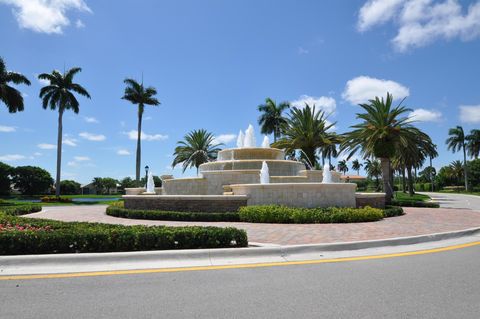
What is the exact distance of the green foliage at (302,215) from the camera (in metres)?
12.5

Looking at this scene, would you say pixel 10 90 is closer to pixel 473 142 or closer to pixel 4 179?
pixel 4 179

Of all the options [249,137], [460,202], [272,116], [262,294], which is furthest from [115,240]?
[272,116]

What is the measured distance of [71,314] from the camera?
390cm

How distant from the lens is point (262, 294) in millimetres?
4617

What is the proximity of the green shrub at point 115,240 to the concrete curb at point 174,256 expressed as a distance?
0.48 meters

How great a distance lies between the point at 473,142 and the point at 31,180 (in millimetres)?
94546

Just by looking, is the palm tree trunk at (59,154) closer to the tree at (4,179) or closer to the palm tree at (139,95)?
the palm tree at (139,95)

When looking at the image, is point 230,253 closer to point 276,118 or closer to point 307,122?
point 307,122

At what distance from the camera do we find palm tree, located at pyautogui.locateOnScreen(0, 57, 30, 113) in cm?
3601

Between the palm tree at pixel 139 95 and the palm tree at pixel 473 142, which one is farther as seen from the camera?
the palm tree at pixel 473 142

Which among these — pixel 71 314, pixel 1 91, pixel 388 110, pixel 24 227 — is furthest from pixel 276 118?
pixel 71 314

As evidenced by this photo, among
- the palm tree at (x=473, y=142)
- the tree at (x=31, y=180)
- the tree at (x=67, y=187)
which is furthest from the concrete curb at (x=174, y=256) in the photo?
the tree at (x=67, y=187)

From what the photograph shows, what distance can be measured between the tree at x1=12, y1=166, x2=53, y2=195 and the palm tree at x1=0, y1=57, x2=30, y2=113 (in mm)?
44936

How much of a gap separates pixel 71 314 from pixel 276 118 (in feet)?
172
